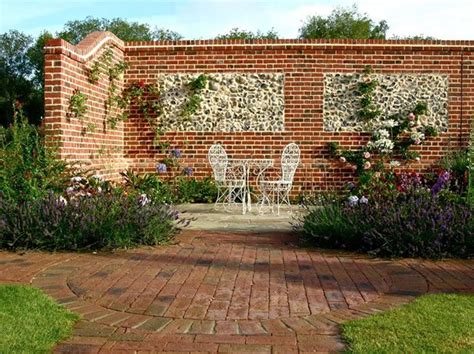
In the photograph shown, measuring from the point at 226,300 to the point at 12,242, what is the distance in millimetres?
2806

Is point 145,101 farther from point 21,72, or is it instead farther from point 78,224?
point 21,72

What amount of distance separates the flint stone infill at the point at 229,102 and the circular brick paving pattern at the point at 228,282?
218 inches

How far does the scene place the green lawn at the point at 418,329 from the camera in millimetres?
3508

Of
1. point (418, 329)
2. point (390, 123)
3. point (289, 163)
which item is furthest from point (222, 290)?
point (390, 123)

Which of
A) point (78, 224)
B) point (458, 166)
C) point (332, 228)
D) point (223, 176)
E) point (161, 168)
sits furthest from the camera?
point (161, 168)

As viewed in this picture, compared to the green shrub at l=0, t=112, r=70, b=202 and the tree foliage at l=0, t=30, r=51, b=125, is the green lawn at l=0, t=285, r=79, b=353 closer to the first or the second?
the green shrub at l=0, t=112, r=70, b=202

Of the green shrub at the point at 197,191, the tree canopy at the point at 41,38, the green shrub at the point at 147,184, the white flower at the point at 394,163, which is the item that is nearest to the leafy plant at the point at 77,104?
the green shrub at the point at 147,184

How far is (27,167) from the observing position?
7852 millimetres

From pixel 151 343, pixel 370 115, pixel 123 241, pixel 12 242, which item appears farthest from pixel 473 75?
pixel 151 343

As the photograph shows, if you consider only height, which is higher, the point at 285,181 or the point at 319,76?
the point at 319,76

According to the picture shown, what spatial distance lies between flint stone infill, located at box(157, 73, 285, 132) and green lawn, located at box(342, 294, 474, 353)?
25.3 feet

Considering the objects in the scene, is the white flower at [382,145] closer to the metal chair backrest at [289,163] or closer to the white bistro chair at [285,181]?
the white bistro chair at [285,181]

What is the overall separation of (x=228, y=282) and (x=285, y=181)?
487cm

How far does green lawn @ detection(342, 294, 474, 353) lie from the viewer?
351 centimetres
